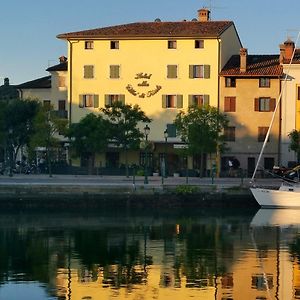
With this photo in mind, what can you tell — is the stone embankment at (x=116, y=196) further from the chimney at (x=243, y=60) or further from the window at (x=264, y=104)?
the chimney at (x=243, y=60)

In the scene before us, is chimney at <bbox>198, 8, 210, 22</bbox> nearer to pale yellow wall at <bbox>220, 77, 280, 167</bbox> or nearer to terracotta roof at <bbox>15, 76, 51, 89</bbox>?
pale yellow wall at <bbox>220, 77, 280, 167</bbox>

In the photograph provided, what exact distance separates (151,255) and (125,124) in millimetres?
35719

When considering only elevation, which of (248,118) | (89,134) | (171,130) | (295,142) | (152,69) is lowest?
(295,142)

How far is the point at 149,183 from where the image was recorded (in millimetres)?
60406

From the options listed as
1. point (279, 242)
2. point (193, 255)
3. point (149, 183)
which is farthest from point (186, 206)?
point (193, 255)

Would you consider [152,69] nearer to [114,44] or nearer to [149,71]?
[149,71]

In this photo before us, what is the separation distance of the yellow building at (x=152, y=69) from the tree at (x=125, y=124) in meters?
5.55

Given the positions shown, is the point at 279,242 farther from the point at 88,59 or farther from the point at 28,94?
the point at 28,94

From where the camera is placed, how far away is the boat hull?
56469mm

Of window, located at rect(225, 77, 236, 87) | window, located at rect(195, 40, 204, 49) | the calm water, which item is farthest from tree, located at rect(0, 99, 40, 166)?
the calm water

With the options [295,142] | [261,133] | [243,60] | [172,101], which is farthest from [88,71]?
[295,142]

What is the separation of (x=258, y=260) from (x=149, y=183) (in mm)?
26453

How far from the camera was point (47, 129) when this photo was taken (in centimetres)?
7162

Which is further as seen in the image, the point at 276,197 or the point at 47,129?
the point at 47,129
